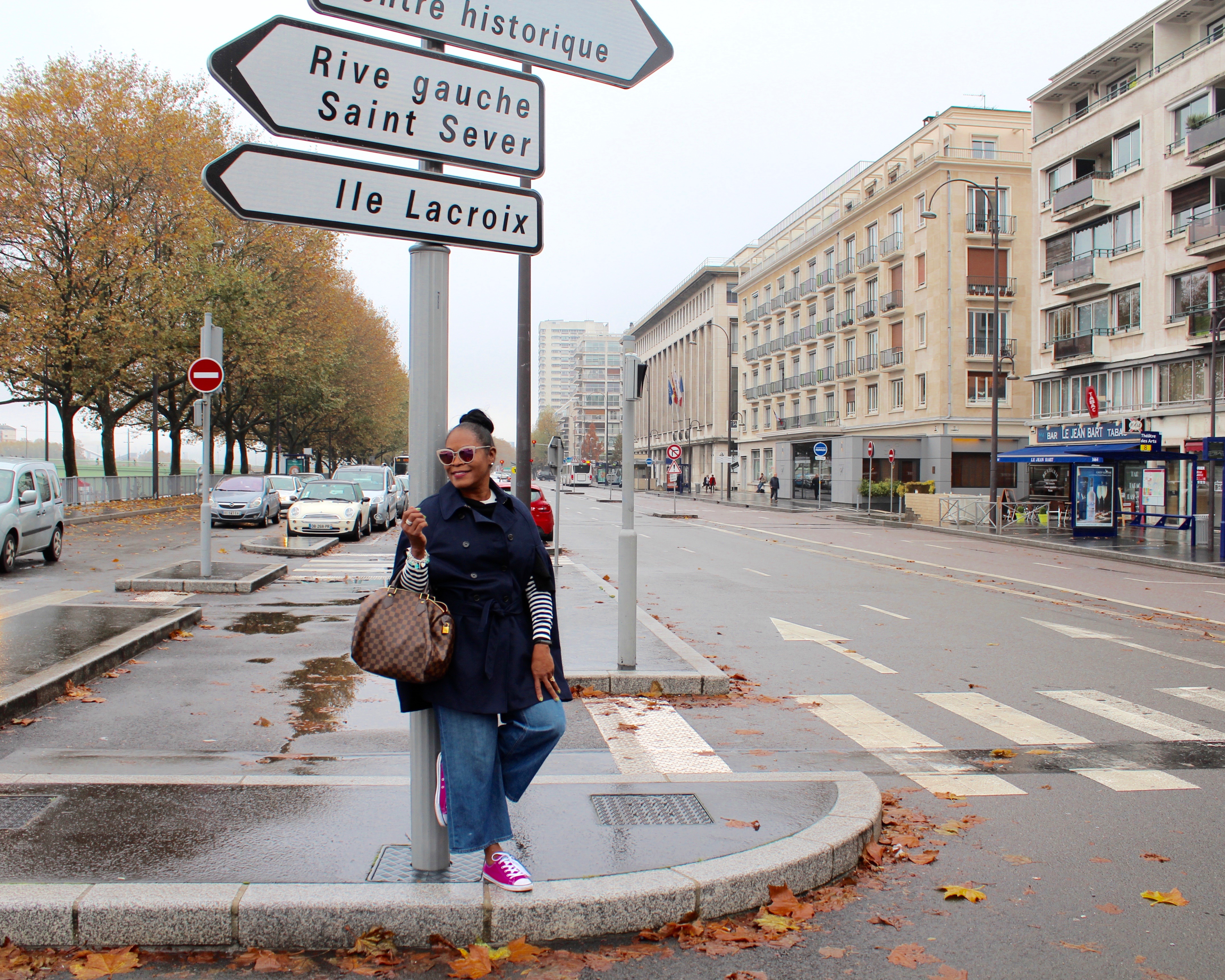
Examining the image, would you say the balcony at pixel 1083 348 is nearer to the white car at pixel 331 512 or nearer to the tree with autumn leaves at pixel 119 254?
the white car at pixel 331 512

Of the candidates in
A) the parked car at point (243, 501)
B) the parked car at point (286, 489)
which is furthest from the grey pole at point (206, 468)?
the parked car at point (286, 489)

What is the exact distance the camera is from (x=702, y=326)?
9038cm

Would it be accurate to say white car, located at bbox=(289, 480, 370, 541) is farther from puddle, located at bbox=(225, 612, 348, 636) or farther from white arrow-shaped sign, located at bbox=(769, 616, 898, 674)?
white arrow-shaped sign, located at bbox=(769, 616, 898, 674)

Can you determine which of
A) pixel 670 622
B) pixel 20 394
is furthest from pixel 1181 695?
pixel 20 394

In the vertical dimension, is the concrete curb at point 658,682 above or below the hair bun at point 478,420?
below

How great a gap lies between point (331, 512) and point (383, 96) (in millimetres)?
21169

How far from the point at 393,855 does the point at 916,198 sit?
164 feet

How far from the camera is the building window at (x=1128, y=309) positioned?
34.9 metres

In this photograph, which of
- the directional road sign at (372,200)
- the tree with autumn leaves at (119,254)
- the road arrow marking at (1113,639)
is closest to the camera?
the directional road sign at (372,200)

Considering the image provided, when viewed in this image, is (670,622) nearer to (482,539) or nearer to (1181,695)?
→ (1181,695)

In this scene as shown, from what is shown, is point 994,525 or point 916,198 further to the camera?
point 916,198

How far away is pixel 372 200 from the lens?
342 cm

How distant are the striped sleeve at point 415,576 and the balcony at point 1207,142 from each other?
35.0 m

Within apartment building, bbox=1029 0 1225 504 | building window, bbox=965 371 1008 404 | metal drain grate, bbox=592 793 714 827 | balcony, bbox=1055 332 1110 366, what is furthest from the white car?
building window, bbox=965 371 1008 404
